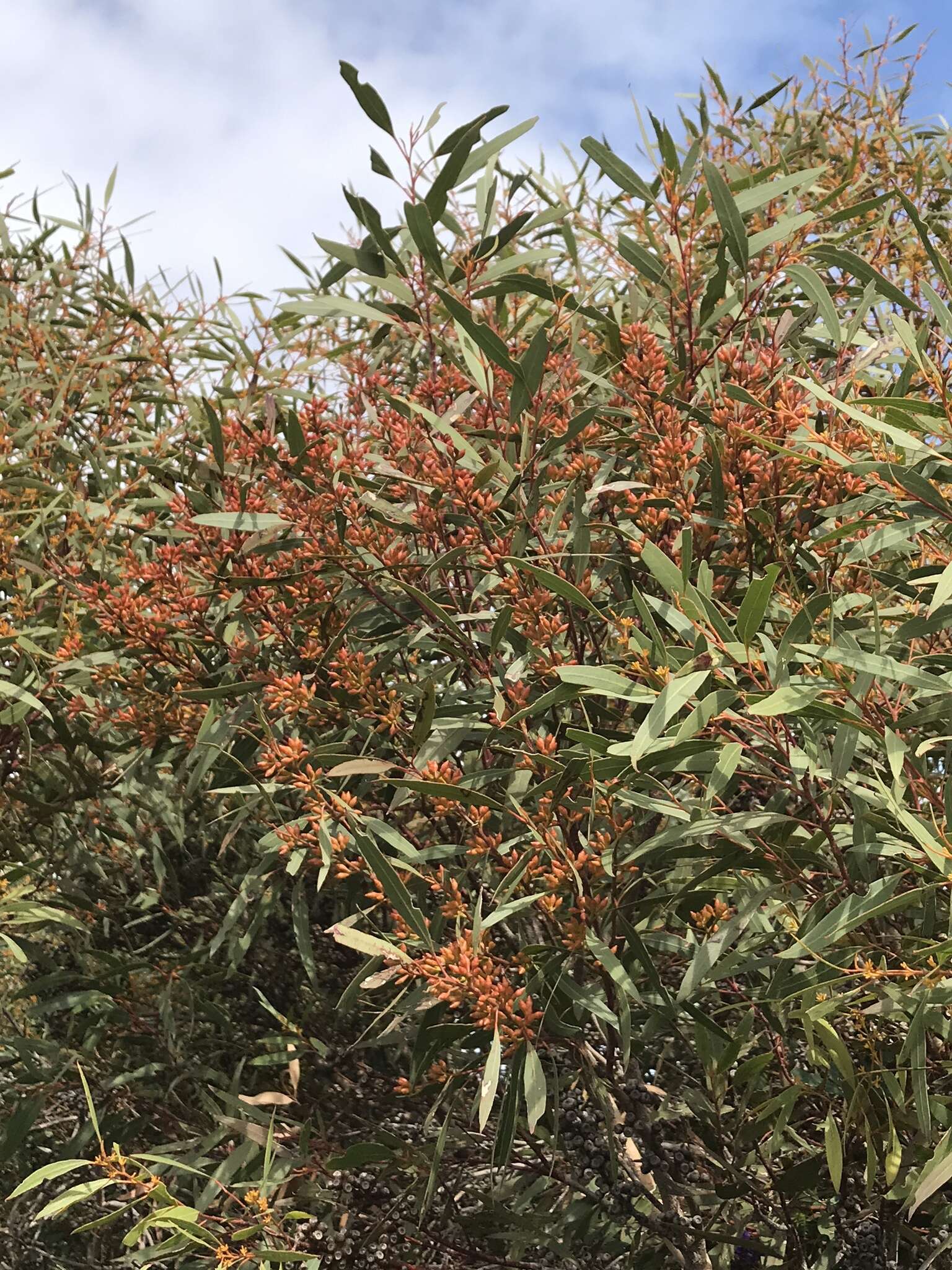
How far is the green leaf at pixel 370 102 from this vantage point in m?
1.92

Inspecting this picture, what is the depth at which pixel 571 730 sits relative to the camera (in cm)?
161

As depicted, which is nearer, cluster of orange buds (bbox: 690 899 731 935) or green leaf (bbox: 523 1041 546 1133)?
green leaf (bbox: 523 1041 546 1133)

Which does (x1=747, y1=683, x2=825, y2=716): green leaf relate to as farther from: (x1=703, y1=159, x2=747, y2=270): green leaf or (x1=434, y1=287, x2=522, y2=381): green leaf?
(x1=703, y1=159, x2=747, y2=270): green leaf

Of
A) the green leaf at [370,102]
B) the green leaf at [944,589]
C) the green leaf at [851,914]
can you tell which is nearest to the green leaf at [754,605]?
the green leaf at [944,589]

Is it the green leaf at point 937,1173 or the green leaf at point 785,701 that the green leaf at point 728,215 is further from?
the green leaf at point 937,1173

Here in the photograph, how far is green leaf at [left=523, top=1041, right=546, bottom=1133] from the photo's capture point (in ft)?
5.73

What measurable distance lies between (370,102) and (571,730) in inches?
41.2

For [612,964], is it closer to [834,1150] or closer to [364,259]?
[834,1150]

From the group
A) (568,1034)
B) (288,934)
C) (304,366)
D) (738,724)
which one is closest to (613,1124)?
(568,1034)

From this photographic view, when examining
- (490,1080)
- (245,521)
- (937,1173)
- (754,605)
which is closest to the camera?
(937,1173)

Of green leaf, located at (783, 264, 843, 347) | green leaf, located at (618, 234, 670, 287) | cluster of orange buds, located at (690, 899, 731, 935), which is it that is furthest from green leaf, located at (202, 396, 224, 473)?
cluster of orange buds, located at (690, 899, 731, 935)

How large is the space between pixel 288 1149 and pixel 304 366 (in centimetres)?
160

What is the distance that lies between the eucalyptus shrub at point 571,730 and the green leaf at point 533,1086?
0.04 feet

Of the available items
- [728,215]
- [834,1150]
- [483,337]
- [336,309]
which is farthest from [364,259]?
[834,1150]
